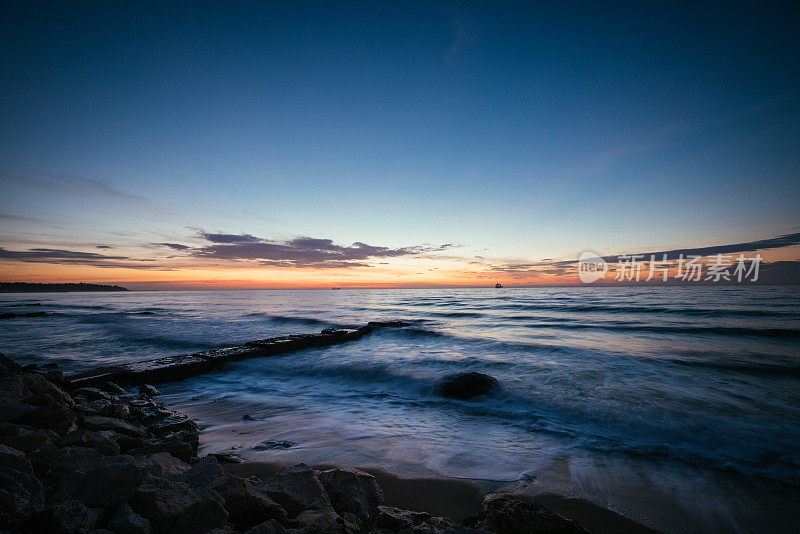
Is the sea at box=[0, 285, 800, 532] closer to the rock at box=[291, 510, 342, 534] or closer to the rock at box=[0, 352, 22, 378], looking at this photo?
the rock at box=[291, 510, 342, 534]

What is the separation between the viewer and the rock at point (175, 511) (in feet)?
7.14

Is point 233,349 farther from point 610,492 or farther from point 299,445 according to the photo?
point 610,492

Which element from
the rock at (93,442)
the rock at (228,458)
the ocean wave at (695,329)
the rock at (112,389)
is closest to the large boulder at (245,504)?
the rock at (228,458)

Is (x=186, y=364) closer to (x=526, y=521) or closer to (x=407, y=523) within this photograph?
(x=407, y=523)

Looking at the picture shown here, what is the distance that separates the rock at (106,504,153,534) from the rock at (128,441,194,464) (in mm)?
1871

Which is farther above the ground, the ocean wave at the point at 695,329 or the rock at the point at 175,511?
the rock at the point at 175,511

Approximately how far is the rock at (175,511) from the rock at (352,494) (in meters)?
1.01

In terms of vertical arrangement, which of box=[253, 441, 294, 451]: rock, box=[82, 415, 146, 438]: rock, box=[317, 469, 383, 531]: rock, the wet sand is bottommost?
box=[253, 441, 294, 451]: rock

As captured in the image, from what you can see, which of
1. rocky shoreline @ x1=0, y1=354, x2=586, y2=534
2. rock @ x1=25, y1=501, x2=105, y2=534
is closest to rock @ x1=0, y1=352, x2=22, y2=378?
rocky shoreline @ x1=0, y1=354, x2=586, y2=534

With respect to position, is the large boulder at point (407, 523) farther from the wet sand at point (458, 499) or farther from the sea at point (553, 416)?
the sea at point (553, 416)

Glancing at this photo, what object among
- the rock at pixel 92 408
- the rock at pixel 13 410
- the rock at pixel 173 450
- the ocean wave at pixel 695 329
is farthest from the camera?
the ocean wave at pixel 695 329

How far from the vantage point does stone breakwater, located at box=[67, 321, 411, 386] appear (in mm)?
7746

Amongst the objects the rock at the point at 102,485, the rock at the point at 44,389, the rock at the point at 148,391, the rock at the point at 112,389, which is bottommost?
the rock at the point at 148,391

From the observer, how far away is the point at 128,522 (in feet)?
6.81
